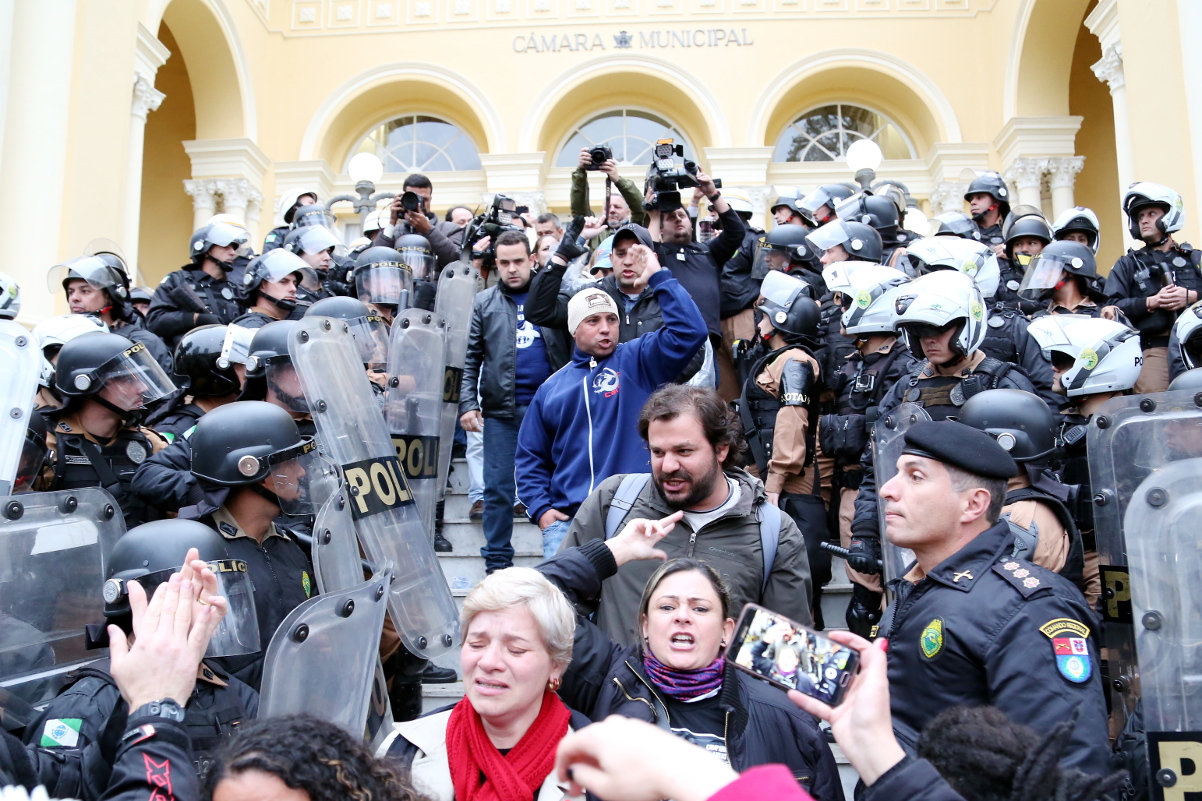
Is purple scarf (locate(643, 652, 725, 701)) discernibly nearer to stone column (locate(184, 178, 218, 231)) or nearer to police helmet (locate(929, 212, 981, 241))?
police helmet (locate(929, 212, 981, 241))

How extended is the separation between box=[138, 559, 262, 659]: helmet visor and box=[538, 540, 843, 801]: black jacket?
2.90 ft

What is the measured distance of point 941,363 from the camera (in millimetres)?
4352

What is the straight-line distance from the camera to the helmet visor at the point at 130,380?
4000 millimetres

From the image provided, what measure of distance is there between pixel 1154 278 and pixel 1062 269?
93 cm

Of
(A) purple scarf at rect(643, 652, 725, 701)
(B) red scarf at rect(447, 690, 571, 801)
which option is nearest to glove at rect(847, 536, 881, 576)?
(A) purple scarf at rect(643, 652, 725, 701)

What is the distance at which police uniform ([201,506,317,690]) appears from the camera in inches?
114

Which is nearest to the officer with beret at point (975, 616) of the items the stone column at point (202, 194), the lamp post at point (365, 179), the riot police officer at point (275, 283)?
the riot police officer at point (275, 283)

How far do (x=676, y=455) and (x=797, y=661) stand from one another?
1.48 m

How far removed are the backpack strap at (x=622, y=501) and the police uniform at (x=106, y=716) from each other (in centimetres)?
123

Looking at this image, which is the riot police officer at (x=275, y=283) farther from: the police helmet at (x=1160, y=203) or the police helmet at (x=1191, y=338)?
the police helmet at (x=1160, y=203)

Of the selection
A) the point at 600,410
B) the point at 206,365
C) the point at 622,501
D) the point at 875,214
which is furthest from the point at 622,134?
the point at 622,501

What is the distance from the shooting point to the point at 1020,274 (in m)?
7.22

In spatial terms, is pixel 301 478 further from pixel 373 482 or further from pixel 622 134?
pixel 622 134

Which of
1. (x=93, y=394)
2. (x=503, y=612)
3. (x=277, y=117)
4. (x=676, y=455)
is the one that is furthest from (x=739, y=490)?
(x=277, y=117)
